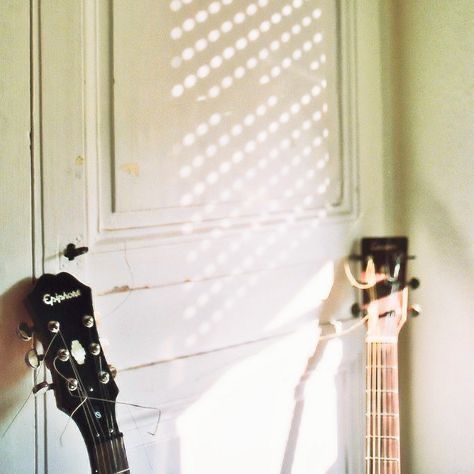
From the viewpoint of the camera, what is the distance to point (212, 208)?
1.35 m

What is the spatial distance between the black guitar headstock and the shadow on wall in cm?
3

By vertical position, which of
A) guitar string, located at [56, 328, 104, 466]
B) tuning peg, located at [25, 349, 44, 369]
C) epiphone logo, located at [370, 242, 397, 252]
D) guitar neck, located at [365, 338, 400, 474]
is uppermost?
epiphone logo, located at [370, 242, 397, 252]

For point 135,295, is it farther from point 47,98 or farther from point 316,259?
point 316,259

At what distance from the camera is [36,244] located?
3.61ft

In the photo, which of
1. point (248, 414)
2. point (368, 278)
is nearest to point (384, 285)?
point (368, 278)

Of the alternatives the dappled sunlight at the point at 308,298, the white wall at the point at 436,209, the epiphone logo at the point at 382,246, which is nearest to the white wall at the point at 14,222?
the dappled sunlight at the point at 308,298

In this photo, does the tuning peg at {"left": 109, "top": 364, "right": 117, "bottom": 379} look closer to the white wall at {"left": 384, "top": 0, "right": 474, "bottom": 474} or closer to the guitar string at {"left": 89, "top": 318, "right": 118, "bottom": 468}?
the guitar string at {"left": 89, "top": 318, "right": 118, "bottom": 468}

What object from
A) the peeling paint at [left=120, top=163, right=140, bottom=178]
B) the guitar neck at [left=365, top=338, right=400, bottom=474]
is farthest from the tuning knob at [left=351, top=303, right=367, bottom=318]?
the peeling paint at [left=120, top=163, right=140, bottom=178]

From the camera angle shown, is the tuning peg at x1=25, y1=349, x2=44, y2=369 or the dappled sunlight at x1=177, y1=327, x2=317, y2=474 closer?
the tuning peg at x1=25, y1=349, x2=44, y2=369

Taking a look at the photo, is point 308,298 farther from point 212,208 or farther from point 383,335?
point 212,208

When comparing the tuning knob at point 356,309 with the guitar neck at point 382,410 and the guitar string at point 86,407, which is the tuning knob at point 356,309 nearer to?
the guitar neck at point 382,410

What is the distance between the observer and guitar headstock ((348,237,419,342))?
1541 millimetres

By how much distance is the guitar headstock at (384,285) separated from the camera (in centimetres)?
154

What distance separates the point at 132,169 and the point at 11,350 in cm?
36
